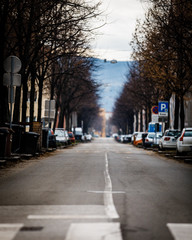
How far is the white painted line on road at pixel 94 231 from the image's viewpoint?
5.43 m

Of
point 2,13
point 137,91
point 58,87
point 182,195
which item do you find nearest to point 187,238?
point 182,195

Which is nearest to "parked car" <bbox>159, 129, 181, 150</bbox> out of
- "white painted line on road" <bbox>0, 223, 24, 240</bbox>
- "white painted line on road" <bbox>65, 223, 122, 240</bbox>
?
"white painted line on road" <bbox>65, 223, 122, 240</bbox>

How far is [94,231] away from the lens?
18.8 feet

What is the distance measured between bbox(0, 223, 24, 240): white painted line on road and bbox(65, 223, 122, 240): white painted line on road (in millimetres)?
661

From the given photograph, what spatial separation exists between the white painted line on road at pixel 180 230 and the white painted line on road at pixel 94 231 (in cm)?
67

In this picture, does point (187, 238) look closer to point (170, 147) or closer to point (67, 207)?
point (67, 207)

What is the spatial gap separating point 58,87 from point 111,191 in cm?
3829

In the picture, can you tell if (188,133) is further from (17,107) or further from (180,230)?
(180,230)

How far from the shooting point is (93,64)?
3503 cm

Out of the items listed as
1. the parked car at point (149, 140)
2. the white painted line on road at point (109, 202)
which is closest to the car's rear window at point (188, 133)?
the white painted line on road at point (109, 202)

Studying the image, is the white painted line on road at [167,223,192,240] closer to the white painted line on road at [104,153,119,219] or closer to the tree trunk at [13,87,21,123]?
the white painted line on road at [104,153,119,219]

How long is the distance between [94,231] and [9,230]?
3.49 feet

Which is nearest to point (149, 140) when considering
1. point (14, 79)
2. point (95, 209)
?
point (14, 79)

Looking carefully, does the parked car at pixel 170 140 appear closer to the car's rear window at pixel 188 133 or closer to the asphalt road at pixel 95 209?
the car's rear window at pixel 188 133
